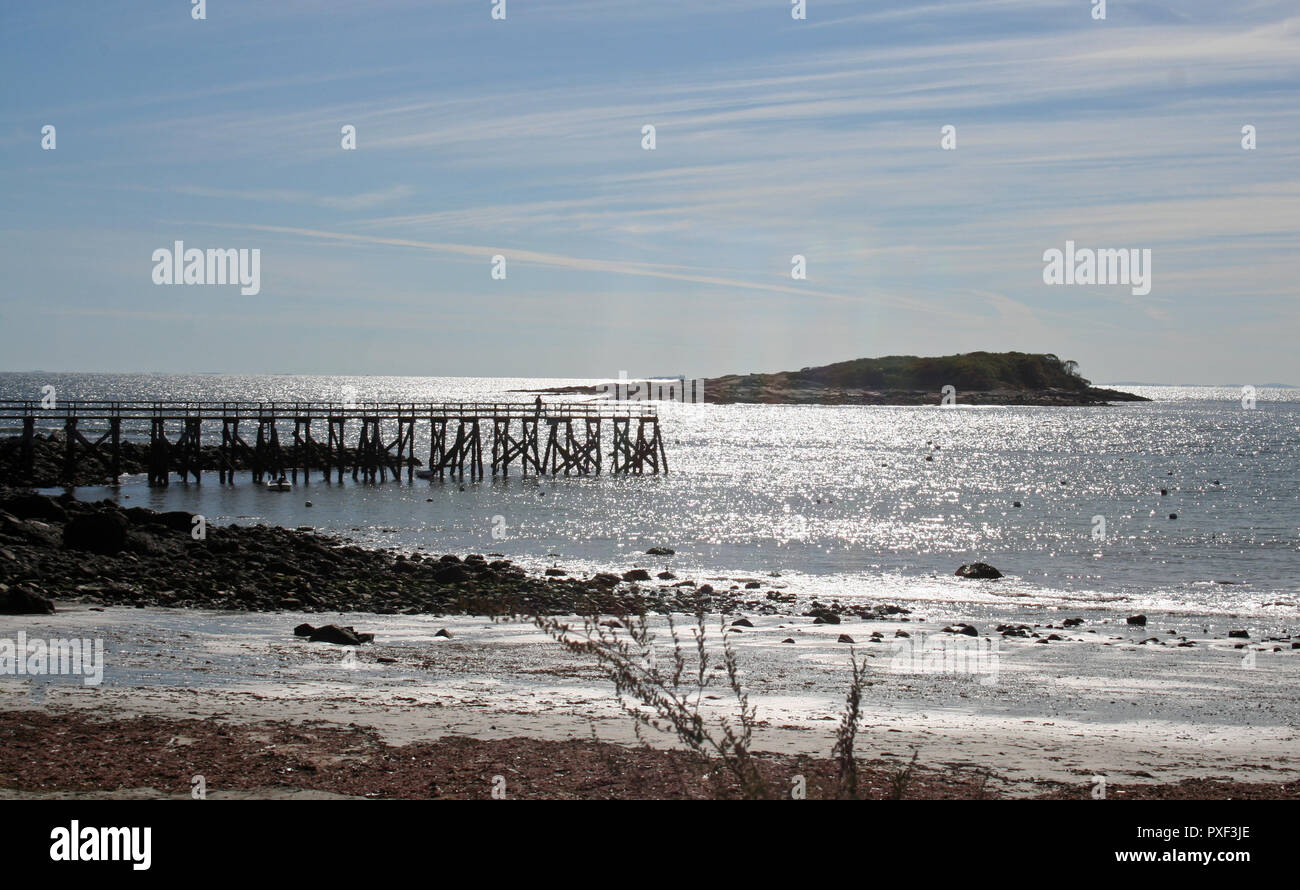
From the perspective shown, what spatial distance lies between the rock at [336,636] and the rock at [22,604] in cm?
427

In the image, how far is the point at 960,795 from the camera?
29.3 feet

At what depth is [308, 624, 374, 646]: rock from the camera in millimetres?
16344

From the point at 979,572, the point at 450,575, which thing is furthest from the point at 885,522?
the point at 450,575

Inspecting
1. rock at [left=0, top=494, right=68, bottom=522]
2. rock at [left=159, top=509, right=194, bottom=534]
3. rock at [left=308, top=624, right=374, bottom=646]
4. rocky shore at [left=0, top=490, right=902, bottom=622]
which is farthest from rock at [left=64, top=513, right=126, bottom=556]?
rock at [left=308, top=624, right=374, bottom=646]

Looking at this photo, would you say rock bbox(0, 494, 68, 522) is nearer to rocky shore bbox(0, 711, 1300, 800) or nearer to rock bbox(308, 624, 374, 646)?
rock bbox(308, 624, 374, 646)

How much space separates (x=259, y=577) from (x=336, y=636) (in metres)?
6.93

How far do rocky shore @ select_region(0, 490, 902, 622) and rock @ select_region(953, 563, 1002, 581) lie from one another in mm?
7155

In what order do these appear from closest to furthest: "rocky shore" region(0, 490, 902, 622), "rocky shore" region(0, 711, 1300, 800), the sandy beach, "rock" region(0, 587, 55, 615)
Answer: "rocky shore" region(0, 711, 1300, 800)
the sandy beach
"rock" region(0, 587, 55, 615)
"rocky shore" region(0, 490, 902, 622)

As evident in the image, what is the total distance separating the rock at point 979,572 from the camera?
30.5 metres

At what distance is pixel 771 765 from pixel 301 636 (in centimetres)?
929

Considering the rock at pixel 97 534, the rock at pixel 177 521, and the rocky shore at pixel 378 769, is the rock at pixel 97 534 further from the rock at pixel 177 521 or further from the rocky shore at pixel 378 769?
the rocky shore at pixel 378 769

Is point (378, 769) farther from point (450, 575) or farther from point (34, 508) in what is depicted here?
point (34, 508)

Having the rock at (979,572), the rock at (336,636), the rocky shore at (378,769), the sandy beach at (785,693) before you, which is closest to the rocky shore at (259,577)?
Answer: the sandy beach at (785,693)
